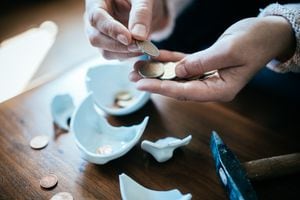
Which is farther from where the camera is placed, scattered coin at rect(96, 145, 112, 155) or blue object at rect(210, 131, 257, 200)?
scattered coin at rect(96, 145, 112, 155)

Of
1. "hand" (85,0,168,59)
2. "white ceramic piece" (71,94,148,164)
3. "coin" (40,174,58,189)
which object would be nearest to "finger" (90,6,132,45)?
"hand" (85,0,168,59)

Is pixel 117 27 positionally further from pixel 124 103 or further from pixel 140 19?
pixel 124 103

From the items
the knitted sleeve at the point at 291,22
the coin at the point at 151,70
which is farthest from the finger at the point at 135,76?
the knitted sleeve at the point at 291,22

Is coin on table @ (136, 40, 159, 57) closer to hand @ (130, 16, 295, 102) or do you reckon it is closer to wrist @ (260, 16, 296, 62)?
hand @ (130, 16, 295, 102)

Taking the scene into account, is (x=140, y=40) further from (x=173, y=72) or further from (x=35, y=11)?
(x=35, y=11)

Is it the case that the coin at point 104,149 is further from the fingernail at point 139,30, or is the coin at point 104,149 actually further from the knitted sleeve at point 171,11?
the knitted sleeve at point 171,11

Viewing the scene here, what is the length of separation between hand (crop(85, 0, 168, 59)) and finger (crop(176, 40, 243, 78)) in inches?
2.9

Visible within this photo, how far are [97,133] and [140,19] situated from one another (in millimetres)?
182

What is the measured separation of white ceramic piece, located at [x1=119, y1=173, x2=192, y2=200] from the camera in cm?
41

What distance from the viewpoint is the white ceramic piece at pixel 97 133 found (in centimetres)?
48

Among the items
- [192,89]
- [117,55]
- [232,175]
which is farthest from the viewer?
[117,55]

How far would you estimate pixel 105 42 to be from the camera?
1.78 ft

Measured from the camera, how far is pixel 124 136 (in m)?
0.52

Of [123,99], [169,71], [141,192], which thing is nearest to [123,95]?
[123,99]
